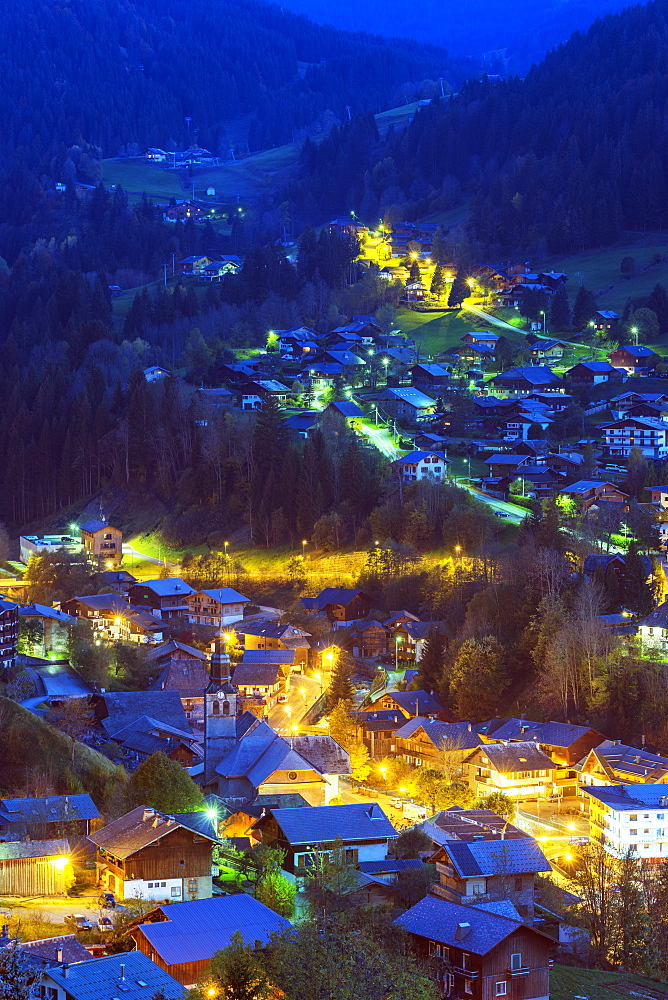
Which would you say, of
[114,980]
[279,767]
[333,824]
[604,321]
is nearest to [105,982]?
[114,980]

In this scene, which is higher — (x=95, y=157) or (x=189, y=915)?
(x=95, y=157)

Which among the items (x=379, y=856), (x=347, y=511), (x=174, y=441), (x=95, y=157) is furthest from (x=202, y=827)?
(x=95, y=157)

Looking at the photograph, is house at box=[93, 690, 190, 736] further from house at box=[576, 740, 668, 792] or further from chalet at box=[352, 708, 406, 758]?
house at box=[576, 740, 668, 792]

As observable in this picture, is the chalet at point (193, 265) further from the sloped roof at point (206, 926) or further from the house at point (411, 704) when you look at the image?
the sloped roof at point (206, 926)

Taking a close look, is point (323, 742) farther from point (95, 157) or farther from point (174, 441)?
point (95, 157)

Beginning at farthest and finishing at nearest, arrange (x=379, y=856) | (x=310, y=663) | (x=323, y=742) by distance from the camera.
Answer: (x=310, y=663), (x=323, y=742), (x=379, y=856)

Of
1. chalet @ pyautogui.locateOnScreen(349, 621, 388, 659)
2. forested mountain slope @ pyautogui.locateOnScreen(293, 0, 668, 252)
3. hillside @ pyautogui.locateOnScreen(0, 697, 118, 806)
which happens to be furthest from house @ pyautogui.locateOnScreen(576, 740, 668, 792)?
forested mountain slope @ pyautogui.locateOnScreen(293, 0, 668, 252)
